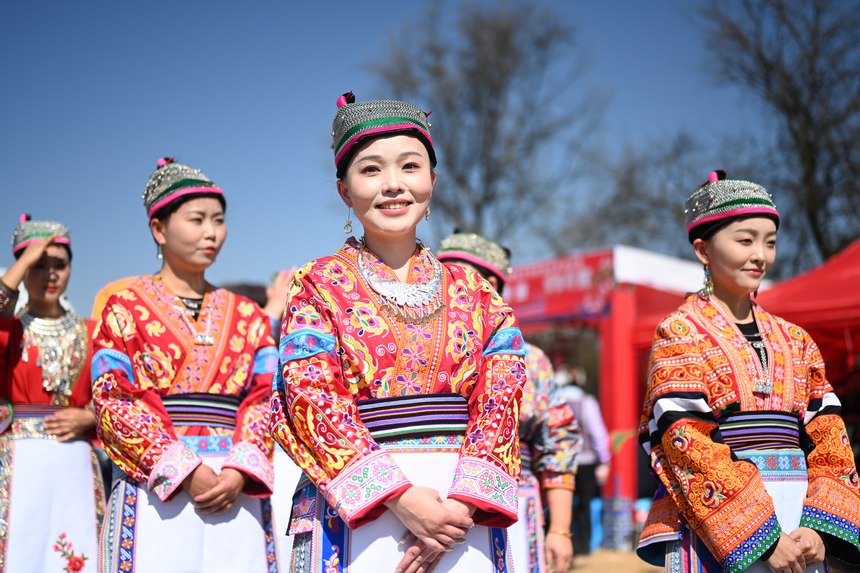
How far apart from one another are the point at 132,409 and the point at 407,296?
1.15 meters

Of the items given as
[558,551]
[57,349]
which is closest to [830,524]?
[558,551]

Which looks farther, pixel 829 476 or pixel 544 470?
pixel 544 470

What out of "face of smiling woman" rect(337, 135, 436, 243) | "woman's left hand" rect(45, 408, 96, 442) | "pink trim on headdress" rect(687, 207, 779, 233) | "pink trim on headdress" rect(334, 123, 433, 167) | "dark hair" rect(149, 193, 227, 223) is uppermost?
"dark hair" rect(149, 193, 227, 223)

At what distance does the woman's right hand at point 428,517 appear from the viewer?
206 centimetres

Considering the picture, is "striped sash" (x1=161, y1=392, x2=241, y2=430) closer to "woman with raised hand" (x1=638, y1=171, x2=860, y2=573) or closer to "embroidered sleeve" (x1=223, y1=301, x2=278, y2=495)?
"embroidered sleeve" (x1=223, y1=301, x2=278, y2=495)

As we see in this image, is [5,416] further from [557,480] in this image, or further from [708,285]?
[708,285]

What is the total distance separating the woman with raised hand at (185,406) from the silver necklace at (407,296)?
972 mm

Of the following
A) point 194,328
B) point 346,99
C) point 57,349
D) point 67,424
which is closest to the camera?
point 346,99

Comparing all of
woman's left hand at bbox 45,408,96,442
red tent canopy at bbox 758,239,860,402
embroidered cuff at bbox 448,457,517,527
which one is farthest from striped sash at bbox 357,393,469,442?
red tent canopy at bbox 758,239,860,402

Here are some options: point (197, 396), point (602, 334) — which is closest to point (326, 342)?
point (197, 396)

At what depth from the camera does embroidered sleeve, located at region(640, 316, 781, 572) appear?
8.66ft

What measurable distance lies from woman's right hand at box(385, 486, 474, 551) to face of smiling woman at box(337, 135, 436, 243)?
69 cm

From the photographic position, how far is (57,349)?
13.2ft

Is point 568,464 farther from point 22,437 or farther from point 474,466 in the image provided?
point 22,437
